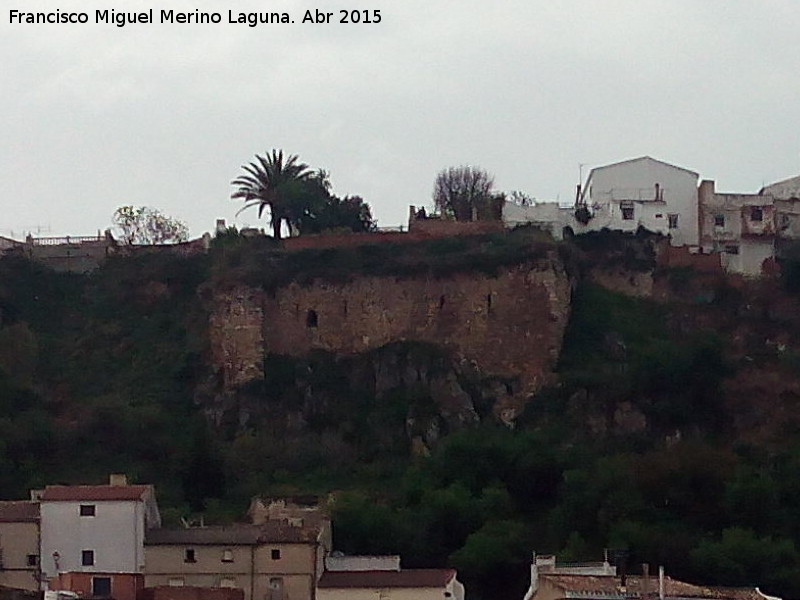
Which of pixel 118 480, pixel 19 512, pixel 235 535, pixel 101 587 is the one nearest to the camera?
pixel 101 587

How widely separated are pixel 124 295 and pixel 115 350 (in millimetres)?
2157

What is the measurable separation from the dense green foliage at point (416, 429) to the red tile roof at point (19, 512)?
559 centimetres

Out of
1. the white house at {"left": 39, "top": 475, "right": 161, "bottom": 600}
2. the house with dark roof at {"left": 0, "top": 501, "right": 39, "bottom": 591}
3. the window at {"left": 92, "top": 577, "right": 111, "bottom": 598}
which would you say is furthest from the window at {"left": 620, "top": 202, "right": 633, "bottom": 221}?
the window at {"left": 92, "top": 577, "right": 111, "bottom": 598}

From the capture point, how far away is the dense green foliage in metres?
65.4

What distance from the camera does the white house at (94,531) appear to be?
59.7 m

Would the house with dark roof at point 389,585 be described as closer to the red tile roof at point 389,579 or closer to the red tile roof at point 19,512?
the red tile roof at point 389,579

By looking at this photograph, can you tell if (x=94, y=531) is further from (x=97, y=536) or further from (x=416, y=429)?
(x=416, y=429)

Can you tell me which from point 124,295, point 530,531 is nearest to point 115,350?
point 124,295

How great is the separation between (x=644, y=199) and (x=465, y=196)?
719cm

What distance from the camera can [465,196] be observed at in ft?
282

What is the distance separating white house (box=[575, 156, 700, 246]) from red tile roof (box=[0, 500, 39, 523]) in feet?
75.9

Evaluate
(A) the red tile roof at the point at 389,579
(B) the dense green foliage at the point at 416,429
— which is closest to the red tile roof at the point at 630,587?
(A) the red tile roof at the point at 389,579

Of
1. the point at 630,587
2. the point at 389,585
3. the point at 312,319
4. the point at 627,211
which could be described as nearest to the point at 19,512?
the point at 389,585

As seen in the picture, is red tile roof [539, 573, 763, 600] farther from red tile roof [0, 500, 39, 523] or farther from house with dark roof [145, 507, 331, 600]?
red tile roof [0, 500, 39, 523]
